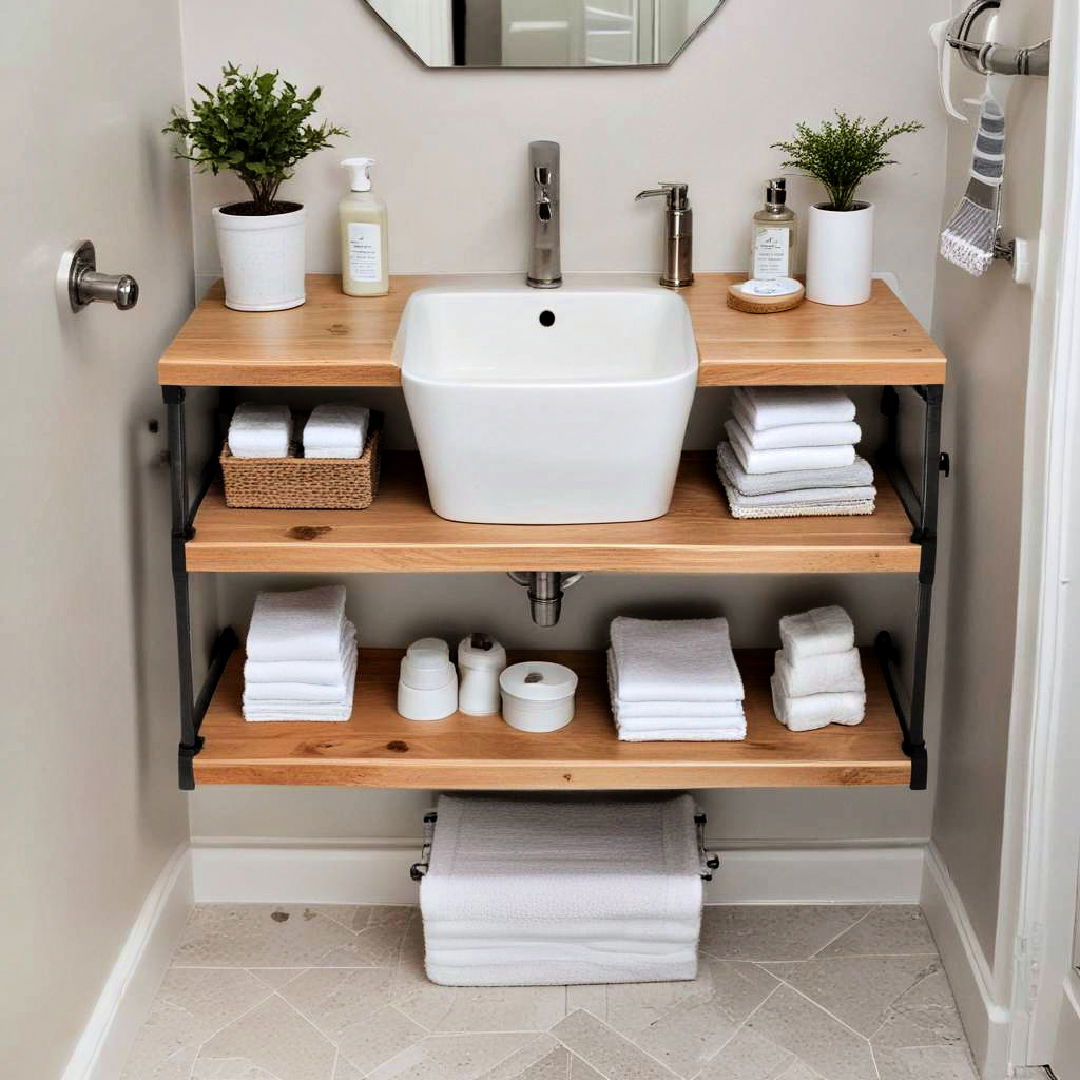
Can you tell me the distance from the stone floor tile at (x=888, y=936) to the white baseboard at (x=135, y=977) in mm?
1070

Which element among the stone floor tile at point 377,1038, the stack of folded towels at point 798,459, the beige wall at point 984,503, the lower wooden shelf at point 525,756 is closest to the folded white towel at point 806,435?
the stack of folded towels at point 798,459

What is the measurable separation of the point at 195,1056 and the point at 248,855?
1.51ft

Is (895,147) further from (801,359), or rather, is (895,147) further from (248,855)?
(248,855)

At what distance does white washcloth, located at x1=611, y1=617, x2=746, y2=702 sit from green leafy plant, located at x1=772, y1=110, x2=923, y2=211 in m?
0.68

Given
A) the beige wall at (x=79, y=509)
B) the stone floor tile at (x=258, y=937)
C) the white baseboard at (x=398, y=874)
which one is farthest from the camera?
the white baseboard at (x=398, y=874)

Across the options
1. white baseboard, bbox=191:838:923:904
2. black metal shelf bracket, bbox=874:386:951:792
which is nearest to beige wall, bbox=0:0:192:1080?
white baseboard, bbox=191:838:923:904

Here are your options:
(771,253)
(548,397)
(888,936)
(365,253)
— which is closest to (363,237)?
(365,253)

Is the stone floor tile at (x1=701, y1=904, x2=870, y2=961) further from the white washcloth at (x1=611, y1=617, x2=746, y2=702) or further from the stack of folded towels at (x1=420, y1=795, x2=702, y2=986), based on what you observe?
the white washcloth at (x1=611, y1=617, x2=746, y2=702)

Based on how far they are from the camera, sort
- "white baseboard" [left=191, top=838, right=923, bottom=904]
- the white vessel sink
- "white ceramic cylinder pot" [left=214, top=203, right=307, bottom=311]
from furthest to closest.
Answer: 1. "white baseboard" [left=191, top=838, right=923, bottom=904]
2. "white ceramic cylinder pot" [left=214, top=203, right=307, bottom=311]
3. the white vessel sink

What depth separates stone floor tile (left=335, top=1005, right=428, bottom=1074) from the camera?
2.35 m

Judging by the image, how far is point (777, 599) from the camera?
265 centimetres

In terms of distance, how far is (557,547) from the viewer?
84.7 inches

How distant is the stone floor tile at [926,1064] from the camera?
231 centimetres

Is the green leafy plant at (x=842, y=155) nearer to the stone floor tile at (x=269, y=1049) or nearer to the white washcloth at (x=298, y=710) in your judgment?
the white washcloth at (x=298, y=710)
